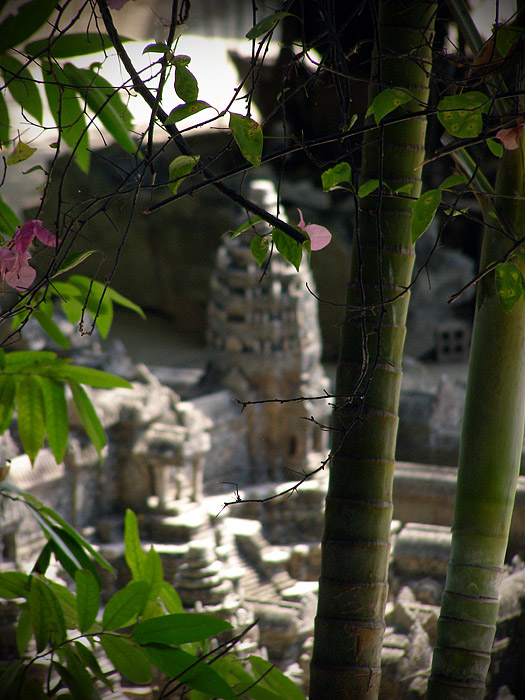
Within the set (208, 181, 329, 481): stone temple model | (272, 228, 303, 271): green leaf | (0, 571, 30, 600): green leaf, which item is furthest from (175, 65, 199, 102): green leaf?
(208, 181, 329, 481): stone temple model

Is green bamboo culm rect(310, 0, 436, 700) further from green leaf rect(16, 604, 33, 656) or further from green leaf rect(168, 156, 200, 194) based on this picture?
green leaf rect(16, 604, 33, 656)

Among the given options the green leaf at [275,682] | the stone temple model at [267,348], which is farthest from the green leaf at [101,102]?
the stone temple model at [267,348]

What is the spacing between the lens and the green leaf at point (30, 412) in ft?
2.38

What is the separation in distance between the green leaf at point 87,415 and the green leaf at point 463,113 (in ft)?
1.40

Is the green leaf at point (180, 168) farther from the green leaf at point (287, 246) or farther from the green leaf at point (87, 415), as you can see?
the green leaf at point (87, 415)

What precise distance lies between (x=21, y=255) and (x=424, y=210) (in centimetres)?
30

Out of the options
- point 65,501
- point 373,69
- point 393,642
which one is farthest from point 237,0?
point 373,69

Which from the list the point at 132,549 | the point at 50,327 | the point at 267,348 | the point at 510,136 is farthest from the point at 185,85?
the point at 267,348

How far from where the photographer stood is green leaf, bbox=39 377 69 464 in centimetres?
73

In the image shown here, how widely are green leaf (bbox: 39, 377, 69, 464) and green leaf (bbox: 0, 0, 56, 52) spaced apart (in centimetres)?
32

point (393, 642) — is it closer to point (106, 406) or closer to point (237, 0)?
point (106, 406)

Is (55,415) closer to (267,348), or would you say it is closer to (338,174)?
(338,174)

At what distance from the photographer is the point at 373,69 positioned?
599 mm

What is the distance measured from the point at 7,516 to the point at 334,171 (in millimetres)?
2908
